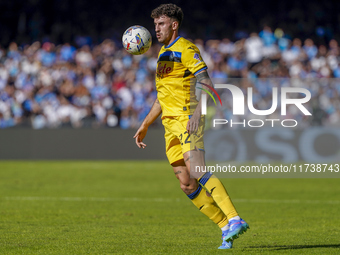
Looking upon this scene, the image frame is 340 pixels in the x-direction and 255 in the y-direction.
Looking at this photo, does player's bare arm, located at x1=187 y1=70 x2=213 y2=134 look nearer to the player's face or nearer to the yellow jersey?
the yellow jersey

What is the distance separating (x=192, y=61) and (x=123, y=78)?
15.0 metres

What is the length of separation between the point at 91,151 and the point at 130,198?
812cm

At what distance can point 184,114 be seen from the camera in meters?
5.86

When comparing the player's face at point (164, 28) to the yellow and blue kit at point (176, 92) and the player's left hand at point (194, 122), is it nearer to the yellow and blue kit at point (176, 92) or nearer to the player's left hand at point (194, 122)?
the yellow and blue kit at point (176, 92)

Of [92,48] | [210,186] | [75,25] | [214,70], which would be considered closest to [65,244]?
[210,186]

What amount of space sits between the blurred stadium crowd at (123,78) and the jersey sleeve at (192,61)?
40.9 feet

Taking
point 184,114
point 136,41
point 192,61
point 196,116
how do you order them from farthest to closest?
point 136,41 → point 184,114 → point 192,61 → point 196,116

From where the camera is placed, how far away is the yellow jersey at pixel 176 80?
586 cm

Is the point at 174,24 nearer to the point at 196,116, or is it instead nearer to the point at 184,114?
the point at 184,114

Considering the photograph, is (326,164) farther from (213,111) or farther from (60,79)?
(60,79)

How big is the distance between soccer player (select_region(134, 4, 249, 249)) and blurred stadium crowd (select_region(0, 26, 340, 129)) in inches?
484

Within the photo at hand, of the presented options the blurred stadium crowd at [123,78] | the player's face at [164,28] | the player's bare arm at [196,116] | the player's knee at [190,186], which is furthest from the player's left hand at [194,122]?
the blurred stadium crowd at [123,78]

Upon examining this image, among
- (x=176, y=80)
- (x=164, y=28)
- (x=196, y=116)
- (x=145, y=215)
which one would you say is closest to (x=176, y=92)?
(x=176, y=80)

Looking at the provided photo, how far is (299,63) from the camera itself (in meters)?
20.2
